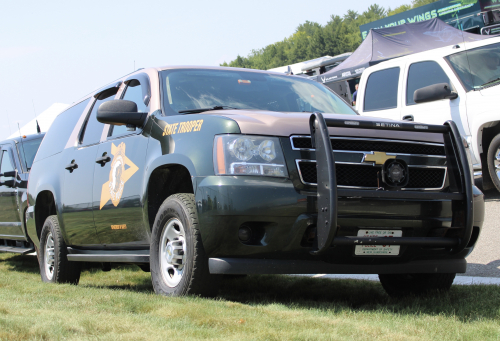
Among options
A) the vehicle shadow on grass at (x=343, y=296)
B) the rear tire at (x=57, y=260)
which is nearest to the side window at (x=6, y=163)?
the vehicle shadow on grass at (x=343, y=296)

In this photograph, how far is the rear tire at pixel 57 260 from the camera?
241 inches

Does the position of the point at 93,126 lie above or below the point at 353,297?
above

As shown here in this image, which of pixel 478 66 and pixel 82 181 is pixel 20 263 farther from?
pixel 478 66

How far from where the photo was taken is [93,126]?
592 cm

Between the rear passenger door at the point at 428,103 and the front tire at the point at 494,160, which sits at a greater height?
the rear passenger door at the point at 428,103

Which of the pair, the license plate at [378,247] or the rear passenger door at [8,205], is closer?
the license plate at [378,247]

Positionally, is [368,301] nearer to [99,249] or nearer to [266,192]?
[266,192]

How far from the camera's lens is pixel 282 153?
373cm

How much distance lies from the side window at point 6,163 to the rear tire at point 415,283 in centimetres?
722

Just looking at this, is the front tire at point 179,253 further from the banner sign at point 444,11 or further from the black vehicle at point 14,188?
the banner sign at point 444,11

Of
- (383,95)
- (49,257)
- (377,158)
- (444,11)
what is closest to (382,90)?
(383,95)

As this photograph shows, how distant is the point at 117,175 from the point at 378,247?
225 cm

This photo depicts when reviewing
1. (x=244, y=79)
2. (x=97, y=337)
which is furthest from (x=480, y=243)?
(x=97, y=337)

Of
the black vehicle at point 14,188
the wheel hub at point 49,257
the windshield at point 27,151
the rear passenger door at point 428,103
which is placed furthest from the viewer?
the windshield at point 27,151
